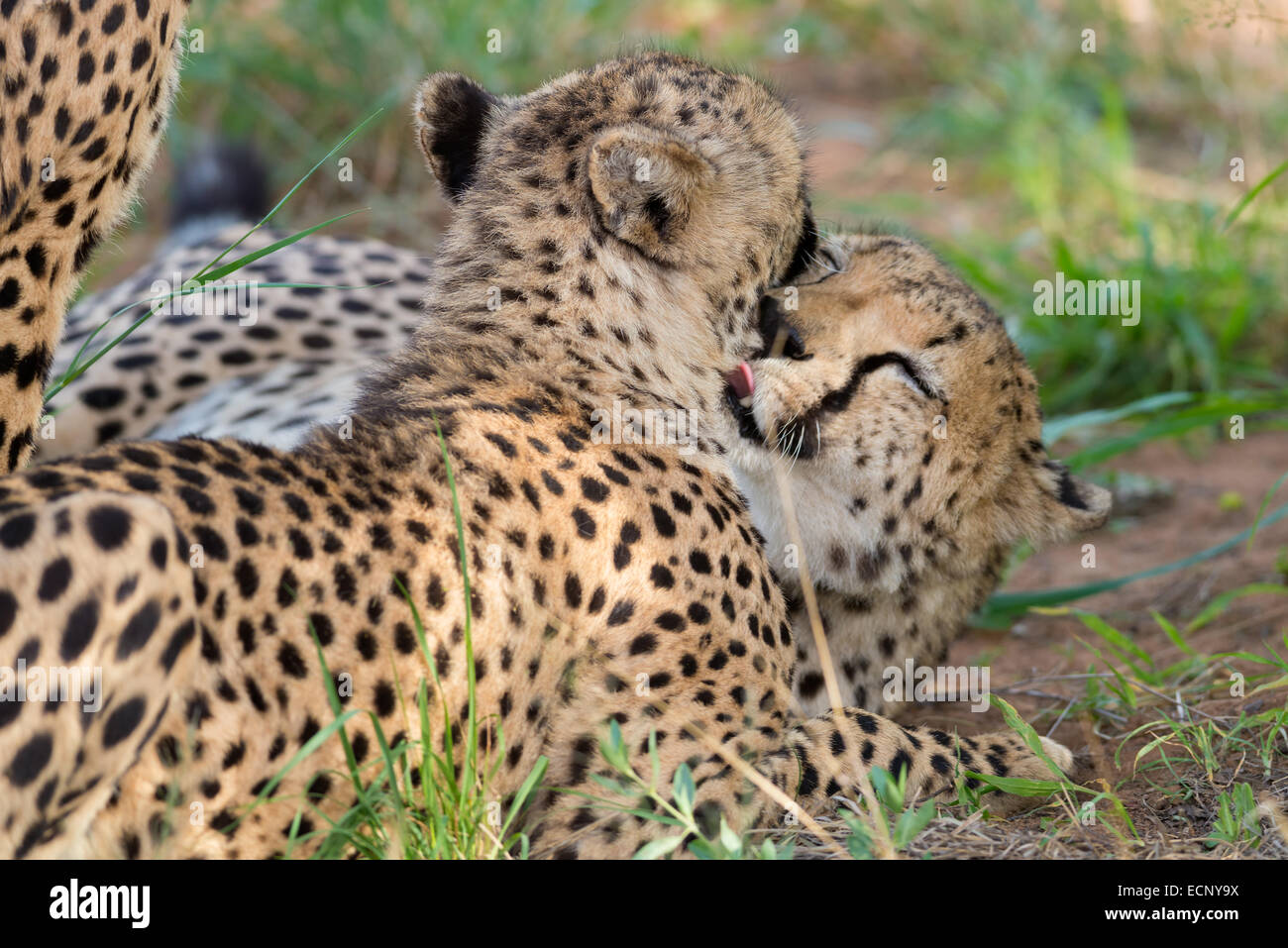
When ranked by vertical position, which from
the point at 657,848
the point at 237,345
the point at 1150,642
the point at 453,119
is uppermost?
the point at 453,119

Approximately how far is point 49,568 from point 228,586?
259mm

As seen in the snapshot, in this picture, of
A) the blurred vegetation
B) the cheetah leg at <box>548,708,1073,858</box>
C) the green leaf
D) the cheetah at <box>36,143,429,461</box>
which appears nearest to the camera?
the green leaf

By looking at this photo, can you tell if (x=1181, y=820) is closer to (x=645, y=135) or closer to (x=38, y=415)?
(x=645, y=135)

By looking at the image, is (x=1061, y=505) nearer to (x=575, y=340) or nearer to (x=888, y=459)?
(x=888, y=459)

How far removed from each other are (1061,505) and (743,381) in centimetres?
75

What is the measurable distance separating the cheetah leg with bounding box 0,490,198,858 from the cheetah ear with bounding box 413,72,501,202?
1220 mm

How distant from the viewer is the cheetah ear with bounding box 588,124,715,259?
8.45 ft

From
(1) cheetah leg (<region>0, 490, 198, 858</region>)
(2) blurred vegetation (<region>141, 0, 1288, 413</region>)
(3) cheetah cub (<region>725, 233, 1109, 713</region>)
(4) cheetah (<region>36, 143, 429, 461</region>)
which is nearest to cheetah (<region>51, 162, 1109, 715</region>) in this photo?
(3) cheetah cub (<region>725, 233, 1109, 713</region>)

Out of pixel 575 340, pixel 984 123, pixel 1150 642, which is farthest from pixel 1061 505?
pixel 984 123

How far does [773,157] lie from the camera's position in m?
2.87

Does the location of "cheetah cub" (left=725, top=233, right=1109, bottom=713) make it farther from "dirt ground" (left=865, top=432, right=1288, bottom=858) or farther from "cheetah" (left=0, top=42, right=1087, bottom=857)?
"dirt ground" (left=865, top=432, right=1288, bottom=858)

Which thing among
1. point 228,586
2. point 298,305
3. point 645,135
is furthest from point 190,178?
point 228,586

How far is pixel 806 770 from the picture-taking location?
2.58 metres

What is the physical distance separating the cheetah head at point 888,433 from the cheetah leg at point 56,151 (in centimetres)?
118
